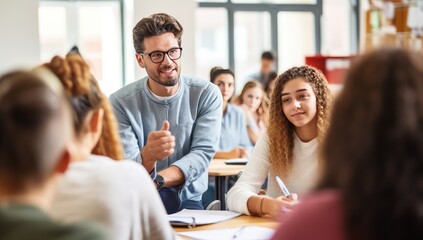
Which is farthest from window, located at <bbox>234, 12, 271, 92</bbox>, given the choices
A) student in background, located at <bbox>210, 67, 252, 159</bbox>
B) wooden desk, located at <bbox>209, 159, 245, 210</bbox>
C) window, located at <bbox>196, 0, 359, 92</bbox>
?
wooden desk, located at <bbox>209, 159, 245, 210</bbox>

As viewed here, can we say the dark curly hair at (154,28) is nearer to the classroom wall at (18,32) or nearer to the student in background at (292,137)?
the student in background at (292,137)

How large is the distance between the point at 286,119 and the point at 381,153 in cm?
226

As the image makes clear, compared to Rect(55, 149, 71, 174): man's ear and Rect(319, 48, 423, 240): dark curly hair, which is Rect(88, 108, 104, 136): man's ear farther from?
Rect(319, 48, 423, 240): dark curly hair

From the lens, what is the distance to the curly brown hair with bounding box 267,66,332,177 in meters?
3.42

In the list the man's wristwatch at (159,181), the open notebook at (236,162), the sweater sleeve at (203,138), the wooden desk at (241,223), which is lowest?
the open notebook at (236,162)

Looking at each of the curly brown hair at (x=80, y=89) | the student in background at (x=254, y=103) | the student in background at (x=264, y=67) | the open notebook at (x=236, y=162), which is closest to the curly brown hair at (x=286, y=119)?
the curly brown hair at (x=80, y=89)

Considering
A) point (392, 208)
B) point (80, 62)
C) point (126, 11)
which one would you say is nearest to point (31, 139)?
point (392, 208)

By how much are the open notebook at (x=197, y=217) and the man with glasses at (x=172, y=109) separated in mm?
536

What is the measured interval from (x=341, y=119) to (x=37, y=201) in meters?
0.53

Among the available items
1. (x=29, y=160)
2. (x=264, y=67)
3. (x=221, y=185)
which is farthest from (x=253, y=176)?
(x=264, y=67)

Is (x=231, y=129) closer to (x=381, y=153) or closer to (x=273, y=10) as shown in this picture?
(x=381, y=153)

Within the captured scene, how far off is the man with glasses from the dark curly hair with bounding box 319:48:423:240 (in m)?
2.46

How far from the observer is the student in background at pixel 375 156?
1236mm

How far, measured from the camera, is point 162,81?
390cm
